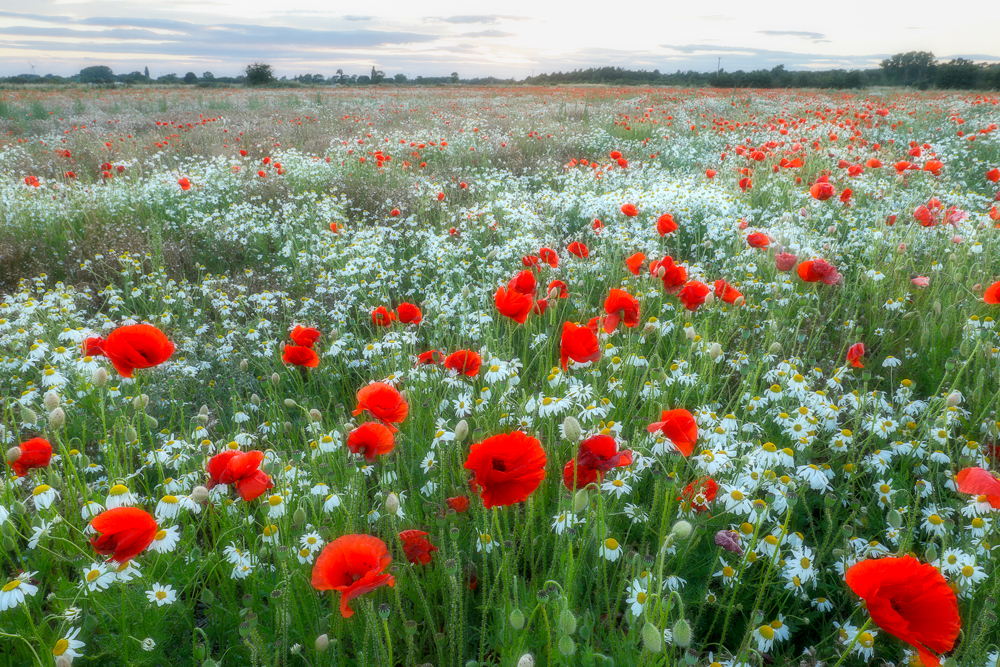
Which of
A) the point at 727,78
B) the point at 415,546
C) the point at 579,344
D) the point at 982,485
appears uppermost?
the point at 727,78

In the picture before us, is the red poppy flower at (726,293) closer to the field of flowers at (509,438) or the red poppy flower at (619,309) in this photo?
the field of flowers at (509,438)

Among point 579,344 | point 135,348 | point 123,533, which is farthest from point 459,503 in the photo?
point 135,348

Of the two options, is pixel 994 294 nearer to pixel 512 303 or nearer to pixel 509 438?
pixel 512 303

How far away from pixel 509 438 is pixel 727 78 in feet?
145

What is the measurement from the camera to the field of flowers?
4.77 feet

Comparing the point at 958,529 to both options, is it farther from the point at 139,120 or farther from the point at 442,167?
the point at 139,120

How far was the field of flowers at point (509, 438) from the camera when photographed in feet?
4.77

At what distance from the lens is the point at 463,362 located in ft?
6.84

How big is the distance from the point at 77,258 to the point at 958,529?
677cm

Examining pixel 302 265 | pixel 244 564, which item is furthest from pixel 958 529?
pixel 302 265

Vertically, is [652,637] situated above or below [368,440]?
below

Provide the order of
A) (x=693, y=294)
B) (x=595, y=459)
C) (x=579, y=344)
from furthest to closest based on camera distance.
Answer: (x=693, y=294) → (x=579, y=344) → (x=595, y=459)

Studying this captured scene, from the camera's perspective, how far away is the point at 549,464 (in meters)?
2.16

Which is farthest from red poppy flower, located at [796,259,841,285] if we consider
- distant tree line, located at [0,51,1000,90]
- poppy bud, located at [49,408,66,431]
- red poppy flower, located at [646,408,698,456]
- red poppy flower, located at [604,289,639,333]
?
distant tree line, located at [0,51,1000,90]
